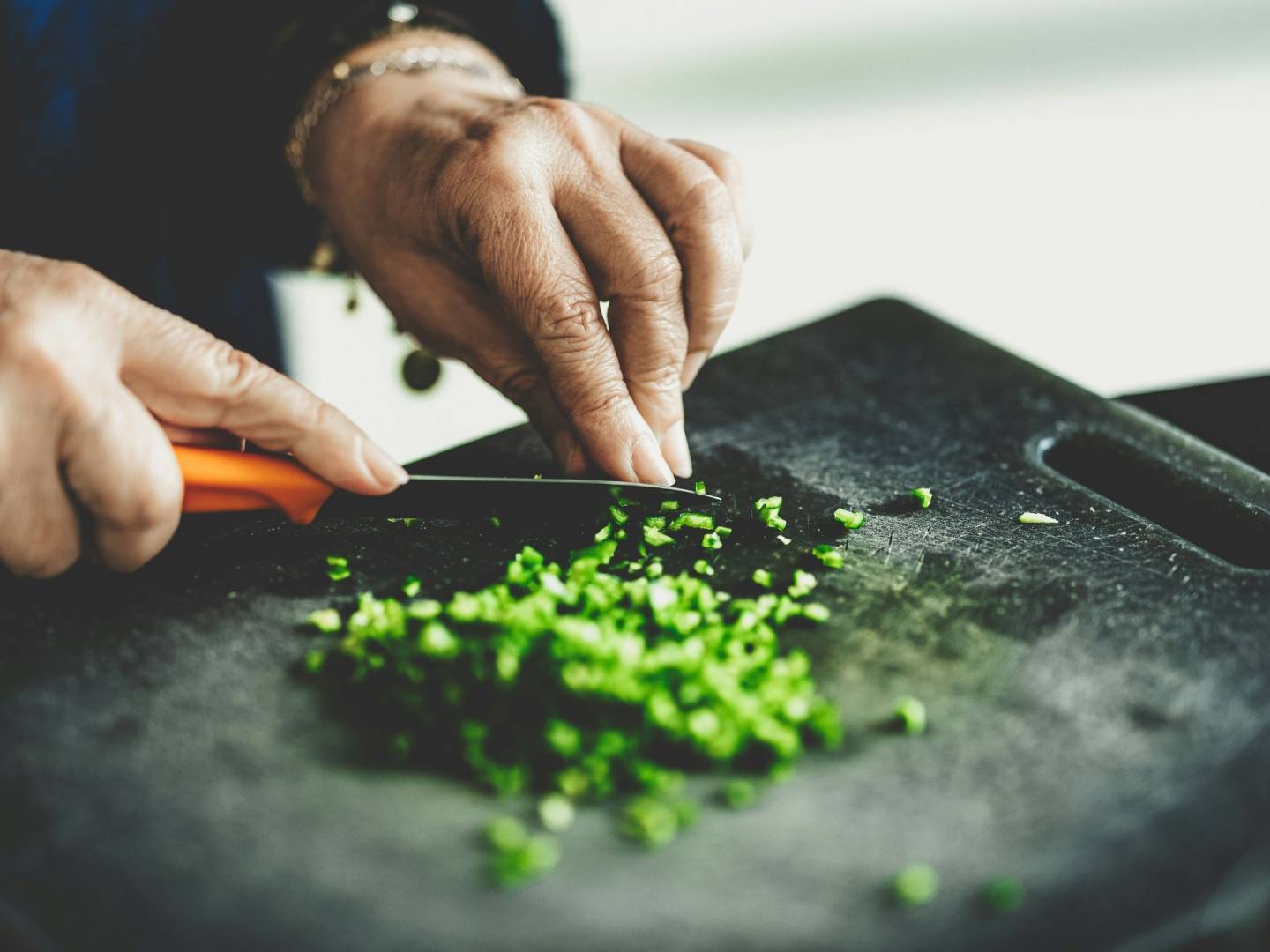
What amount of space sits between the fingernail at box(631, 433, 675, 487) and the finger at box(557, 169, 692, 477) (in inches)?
2.7

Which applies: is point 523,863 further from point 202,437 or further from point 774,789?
point 202,437

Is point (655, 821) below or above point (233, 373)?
below

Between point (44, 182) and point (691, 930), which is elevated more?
point (44, 182)

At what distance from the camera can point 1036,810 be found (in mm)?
937

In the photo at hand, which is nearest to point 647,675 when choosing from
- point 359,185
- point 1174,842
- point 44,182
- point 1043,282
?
point 1174,842

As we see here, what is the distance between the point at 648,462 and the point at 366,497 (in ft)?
0.98

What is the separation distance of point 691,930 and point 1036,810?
0.29 m

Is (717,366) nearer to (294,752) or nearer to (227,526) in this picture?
(227,526)

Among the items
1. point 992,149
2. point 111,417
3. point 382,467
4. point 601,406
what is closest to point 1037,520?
point 601,406

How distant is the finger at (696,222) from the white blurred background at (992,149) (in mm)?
1262

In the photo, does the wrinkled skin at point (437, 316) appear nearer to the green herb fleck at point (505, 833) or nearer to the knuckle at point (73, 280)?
the knuckle at point (73, 280)

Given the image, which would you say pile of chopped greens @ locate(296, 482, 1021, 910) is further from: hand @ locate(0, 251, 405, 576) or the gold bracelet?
the gold bracelet

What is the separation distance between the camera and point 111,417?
1087 mm

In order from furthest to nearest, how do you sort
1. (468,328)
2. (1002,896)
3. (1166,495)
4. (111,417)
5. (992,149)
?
(992,149)
(468,328)
(1166,495)
(111,417)
(1002,896)
